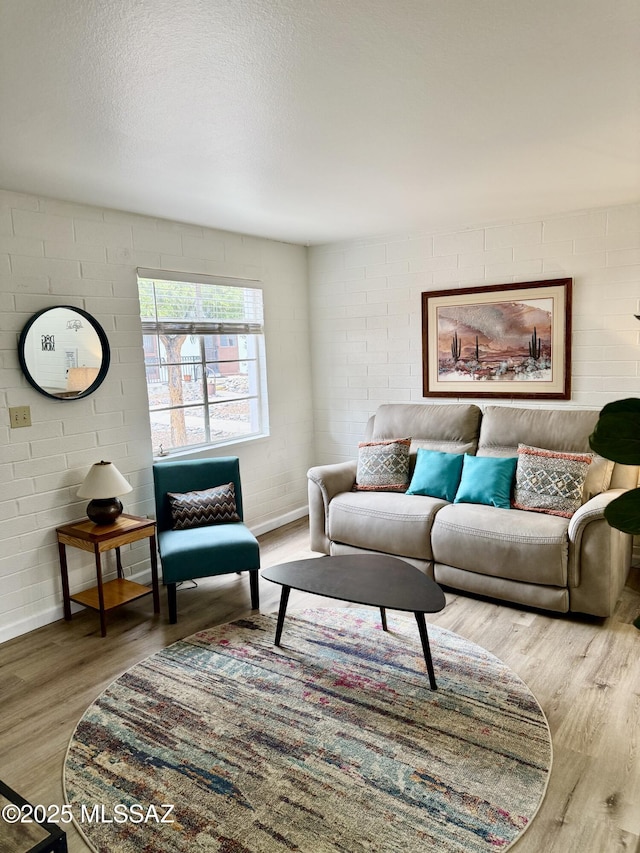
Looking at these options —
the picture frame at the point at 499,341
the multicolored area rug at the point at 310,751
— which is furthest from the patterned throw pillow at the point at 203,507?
the picture frame at the point at 499,341

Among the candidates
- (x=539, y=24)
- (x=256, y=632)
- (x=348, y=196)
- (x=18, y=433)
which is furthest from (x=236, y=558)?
(x=539, y=24)

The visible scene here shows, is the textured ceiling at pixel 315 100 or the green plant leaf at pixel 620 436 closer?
the green plant leaf at pixel 620 436

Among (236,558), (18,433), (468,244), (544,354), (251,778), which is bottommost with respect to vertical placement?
(251,778)

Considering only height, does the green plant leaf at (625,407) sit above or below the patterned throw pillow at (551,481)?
above

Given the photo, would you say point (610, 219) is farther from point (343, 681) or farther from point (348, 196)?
point (343, 681)

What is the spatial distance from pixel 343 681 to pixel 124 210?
2.93m

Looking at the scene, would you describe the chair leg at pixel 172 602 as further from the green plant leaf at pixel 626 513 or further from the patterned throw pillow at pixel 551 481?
the green plant leaf at pixel 626 513

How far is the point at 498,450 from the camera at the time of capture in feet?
13.0

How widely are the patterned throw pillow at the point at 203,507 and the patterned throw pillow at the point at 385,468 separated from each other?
3.12 ft

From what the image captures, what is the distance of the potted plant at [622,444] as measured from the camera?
3.47ft

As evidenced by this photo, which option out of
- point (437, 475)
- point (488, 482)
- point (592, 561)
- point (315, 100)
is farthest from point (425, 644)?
point (315, 100)

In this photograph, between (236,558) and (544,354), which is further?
(544,354)

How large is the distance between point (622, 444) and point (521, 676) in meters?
2.00

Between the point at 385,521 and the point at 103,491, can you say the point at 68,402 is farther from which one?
the point at 385,521
